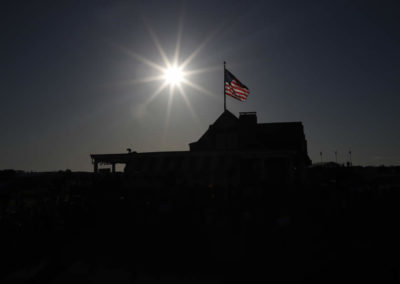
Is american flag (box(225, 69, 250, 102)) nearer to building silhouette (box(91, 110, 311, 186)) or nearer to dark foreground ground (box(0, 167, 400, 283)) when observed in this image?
building silhouette (box(91, 110, 311, 186))

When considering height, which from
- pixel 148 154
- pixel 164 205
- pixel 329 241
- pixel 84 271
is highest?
pixel 148 154

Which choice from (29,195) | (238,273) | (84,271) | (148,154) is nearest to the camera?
(238,273)

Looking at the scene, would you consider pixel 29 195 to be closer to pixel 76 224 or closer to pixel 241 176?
pixel 76 224

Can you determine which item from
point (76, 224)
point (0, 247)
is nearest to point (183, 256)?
point (76, 224)

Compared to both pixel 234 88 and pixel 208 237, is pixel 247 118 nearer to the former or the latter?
pixel 234 88

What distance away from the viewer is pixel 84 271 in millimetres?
11930

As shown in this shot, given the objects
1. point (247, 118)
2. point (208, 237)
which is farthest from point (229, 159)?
point (208, 237)

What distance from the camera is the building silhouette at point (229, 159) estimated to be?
2039 cm

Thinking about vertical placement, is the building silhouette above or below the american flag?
below

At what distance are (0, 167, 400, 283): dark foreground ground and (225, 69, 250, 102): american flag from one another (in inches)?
346

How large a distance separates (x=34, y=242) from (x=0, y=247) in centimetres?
133

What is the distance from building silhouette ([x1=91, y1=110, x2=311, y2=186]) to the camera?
20391 mm

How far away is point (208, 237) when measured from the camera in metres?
13.0

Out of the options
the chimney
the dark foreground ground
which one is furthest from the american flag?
the dark foreground ground
